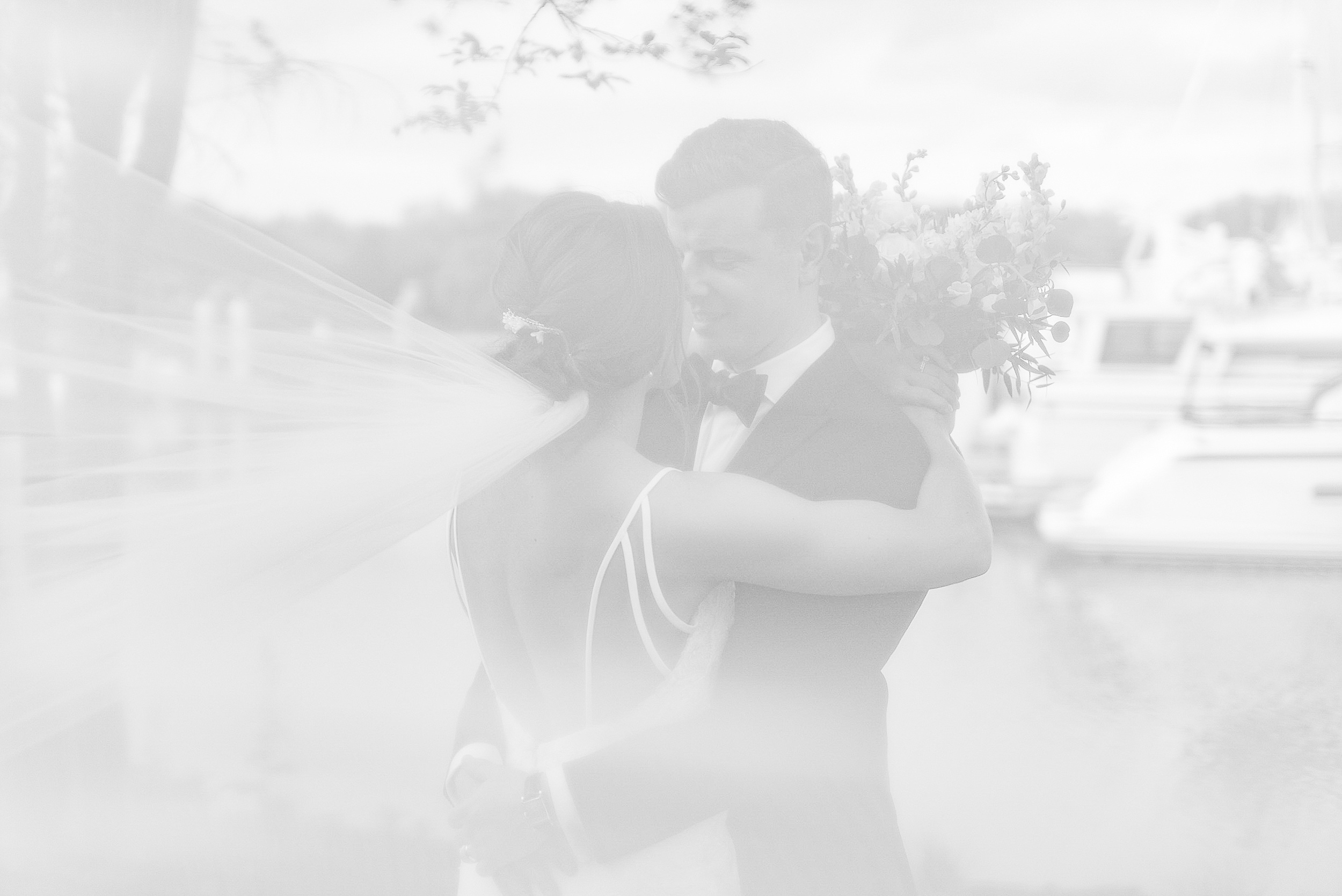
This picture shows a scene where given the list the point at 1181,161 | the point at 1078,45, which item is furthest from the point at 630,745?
the point at 1181,161

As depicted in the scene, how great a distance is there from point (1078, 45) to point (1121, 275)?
31.1 feet

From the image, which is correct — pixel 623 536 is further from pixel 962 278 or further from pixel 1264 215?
pixel 1264 215

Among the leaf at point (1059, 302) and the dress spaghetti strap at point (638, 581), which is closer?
the dress spaghetti strap at point (638, 581)

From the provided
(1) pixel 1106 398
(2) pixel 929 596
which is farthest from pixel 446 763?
(1) pixel 1106 398

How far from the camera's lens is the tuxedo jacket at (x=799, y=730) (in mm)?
1554

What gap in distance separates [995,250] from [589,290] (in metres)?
0.58

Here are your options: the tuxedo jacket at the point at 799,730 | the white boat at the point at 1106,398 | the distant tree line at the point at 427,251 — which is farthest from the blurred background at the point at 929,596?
the white boat at the point at 1106,398

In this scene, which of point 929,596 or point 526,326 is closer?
point 526,326

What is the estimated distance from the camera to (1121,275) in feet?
41.7

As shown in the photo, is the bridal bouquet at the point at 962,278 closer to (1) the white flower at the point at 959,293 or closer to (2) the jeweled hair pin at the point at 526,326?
(1) the white flower at the point at 959,293

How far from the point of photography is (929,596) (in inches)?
345

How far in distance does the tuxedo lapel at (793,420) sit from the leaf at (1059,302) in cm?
28

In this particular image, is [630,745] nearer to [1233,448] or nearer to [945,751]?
[945,751]

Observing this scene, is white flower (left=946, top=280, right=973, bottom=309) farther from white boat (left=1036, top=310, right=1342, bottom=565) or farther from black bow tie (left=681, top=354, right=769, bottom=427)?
white boat (left=1036, top=310, right=1342, bottom=565)
